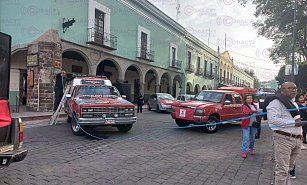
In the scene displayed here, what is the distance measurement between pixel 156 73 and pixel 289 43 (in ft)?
43.7

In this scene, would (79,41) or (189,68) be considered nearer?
(79,41)

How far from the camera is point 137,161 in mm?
5879

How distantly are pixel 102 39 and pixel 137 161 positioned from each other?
46.1ft

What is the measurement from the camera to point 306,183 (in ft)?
15.8

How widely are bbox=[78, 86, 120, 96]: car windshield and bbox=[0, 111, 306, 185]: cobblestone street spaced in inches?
68.6

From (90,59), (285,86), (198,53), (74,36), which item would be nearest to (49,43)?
(74,36)

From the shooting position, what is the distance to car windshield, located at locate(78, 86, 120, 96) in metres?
9.95

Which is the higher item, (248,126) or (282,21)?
(282,21)

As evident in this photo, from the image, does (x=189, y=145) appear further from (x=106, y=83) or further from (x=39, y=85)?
(x=39, y=85)

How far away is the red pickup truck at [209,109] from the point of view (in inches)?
388

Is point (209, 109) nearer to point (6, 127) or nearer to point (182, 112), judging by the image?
point (182, 112)

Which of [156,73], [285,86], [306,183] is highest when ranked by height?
[156,73]

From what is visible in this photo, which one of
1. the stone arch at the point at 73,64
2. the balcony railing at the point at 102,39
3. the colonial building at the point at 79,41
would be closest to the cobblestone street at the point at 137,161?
the colonial building at the point at 79,41

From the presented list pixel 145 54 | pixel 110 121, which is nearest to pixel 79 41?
pixel 145 54
